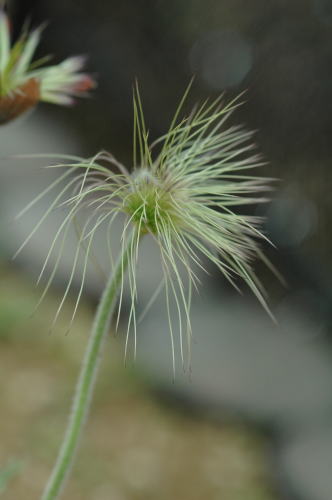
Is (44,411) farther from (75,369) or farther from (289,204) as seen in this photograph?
(289,204)

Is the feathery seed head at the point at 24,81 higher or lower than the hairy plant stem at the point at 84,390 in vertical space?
higher

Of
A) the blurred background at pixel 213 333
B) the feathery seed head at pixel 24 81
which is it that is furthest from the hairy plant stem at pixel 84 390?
the blurred background at pixel 213 333

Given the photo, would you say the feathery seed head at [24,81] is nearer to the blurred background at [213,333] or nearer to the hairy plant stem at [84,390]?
the hairy plant stem at [84,390]

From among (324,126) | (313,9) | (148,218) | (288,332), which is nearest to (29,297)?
(288,332)

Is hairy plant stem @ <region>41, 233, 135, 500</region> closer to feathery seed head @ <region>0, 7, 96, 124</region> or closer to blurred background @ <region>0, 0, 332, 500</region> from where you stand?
feathery seed head @ <region>0, 7, 96, 124</region>

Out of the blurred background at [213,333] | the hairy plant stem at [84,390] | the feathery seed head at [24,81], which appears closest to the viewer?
the hairy plant stem at [84,390]

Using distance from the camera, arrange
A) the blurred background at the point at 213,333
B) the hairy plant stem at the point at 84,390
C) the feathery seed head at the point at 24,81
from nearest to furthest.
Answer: the hairy plant stem at the point at 84,390, the feathery seed head at the point at 24,81, the blurred background at the point at 213,333

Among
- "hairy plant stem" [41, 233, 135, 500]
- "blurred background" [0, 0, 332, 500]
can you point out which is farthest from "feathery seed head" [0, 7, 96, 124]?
"blurred background" [0, 0, 332, 500]

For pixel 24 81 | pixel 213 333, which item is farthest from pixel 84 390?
pixel 213 333
